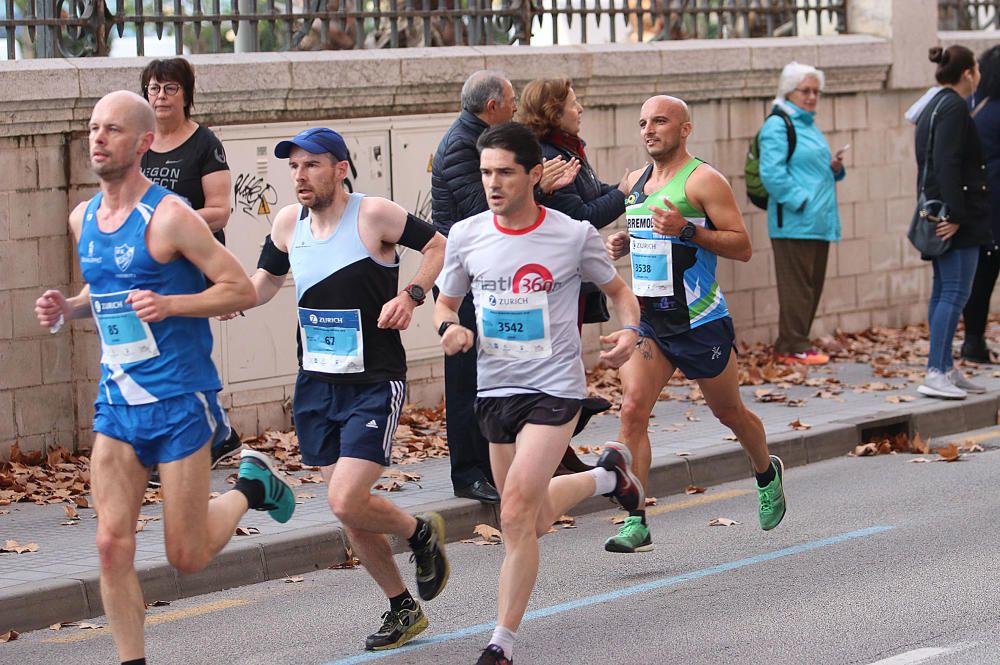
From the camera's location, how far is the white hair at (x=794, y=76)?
44.8ft

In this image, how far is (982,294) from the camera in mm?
13844

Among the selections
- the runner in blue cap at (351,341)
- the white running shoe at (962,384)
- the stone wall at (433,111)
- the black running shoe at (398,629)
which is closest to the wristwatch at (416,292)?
the runner in blue cap at (351,341)

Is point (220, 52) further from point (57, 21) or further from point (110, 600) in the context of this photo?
point (110, 600)

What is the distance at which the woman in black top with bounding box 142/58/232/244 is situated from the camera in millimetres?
8836

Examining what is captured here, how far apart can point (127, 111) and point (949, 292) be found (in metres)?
7.57

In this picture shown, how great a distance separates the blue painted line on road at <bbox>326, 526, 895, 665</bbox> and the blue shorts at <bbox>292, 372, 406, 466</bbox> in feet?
2.28

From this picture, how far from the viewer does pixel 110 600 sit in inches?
219

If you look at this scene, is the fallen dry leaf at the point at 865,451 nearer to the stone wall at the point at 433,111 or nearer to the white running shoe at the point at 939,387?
the white running shoe at the point at 939,387

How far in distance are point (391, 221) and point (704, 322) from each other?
1993mm

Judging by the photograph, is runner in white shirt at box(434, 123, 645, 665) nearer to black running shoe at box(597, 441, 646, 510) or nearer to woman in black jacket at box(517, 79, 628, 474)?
black running shoe at box(597, 441, 646, 510)

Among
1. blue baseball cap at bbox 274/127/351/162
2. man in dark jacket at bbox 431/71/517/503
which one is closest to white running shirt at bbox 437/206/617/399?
blue baseball cap at bbox 274/127/351/162

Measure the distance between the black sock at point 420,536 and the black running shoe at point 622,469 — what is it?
87cm

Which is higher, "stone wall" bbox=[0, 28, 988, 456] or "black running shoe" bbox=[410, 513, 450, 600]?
"stone wall" bbox=[0, 28, 988, 456]

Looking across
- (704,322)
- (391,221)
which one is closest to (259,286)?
(391,221)
